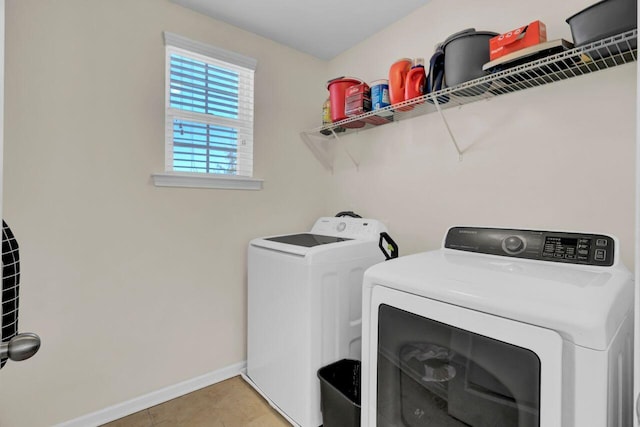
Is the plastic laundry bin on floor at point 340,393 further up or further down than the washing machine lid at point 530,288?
further down

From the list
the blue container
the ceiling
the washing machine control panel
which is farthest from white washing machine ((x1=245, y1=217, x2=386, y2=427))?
the ceiling

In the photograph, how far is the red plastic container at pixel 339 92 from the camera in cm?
220

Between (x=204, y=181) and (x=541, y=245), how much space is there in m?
1.83

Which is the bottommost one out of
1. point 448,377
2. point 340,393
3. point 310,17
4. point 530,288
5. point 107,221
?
point 340,393

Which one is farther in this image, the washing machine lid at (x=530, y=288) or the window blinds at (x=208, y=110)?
the window blinds at (x=208, y=110)

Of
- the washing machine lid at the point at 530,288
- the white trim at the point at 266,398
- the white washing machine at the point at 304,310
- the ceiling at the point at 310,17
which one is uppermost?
the ceiling at the point at 310,17

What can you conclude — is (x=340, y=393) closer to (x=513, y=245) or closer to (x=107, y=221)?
(x=513, y=245)

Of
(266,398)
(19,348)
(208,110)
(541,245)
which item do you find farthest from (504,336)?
(208,110)

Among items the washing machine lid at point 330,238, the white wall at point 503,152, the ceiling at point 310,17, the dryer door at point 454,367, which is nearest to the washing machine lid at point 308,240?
the washing machine lid at point 330,238

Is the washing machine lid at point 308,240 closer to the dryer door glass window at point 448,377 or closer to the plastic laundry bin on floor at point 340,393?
the plastic laundry bin on floor at point 340,393

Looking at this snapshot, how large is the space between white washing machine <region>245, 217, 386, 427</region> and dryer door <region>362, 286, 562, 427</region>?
1.52 ft

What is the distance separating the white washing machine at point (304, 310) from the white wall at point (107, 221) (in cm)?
35

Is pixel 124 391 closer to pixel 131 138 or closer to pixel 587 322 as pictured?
pixel 131 138

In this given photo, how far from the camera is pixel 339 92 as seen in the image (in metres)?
2.21
